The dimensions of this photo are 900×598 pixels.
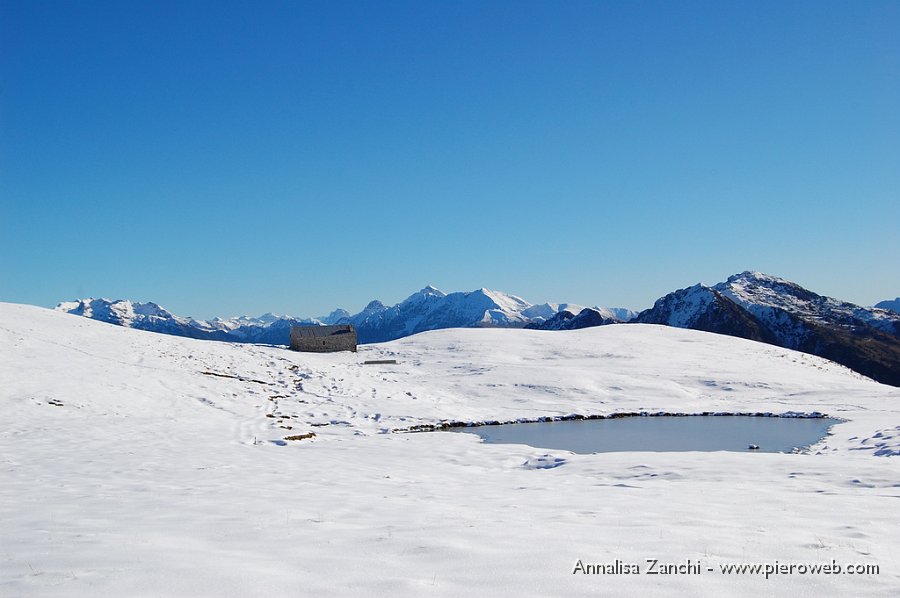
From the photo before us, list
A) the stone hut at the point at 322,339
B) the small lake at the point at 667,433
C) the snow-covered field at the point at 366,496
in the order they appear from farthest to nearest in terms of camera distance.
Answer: the stone hut at the point at 322,339, the small lake at the point at 667,433, the snow-covered field at the point at 366,496

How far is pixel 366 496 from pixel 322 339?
4796 cm

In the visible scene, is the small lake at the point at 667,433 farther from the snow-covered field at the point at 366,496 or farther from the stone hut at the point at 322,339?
the stone hut at the point at 322,339

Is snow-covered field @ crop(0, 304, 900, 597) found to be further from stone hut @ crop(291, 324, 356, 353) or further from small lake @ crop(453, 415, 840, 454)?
stone hut @ crop(291, 324, 356, 353)

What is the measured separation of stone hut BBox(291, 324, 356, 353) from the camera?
56156 mm

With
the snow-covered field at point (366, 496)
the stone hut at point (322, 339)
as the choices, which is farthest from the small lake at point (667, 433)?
the stone hut at point (322, 339)

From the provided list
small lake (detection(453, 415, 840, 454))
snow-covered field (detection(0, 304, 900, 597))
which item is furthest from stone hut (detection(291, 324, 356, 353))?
small lake (detection(453, 415, 840, 454))

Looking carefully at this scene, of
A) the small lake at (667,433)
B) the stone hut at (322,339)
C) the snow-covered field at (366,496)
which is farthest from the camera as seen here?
the stone hut at (322,339)

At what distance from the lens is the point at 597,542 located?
6395mm

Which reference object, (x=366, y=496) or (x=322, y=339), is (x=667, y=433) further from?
(x=322, y=339)

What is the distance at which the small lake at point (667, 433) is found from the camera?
2181 centimetres

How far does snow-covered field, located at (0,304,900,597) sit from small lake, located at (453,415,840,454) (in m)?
1.82

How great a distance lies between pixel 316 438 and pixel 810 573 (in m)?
19.1

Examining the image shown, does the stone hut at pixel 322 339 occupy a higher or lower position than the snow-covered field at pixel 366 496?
higher

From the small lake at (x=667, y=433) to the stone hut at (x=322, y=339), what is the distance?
32744mm
